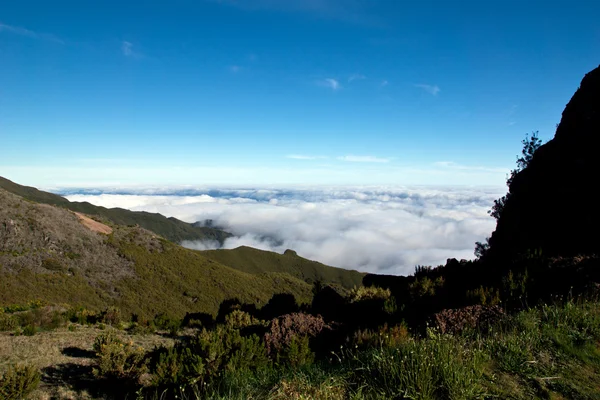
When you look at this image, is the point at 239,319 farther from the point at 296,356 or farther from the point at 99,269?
the point at 99,269

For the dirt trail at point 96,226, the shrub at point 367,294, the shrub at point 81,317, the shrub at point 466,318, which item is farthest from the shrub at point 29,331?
the dirt trail at point 96,226

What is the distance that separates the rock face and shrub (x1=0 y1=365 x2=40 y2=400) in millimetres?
13811

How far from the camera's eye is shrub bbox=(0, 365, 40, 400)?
656 cm

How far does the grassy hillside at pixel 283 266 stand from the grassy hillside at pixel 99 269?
4743 cm

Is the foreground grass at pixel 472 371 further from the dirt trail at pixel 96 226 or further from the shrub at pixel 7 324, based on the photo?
the dirt trail at pixel 96 226

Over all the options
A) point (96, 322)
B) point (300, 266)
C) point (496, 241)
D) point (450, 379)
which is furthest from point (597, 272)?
point (300, 266)

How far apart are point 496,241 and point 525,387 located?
1519 centimetres

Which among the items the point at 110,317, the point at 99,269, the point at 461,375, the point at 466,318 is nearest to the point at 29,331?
the point at 110,317

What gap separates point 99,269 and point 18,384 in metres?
53.2

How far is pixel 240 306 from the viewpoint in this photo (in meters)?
17.8

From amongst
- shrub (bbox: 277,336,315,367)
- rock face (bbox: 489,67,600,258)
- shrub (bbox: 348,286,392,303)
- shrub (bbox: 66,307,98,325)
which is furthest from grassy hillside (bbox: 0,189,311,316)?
rock face (bbox: 489,67,600,258)

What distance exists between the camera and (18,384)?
677cm

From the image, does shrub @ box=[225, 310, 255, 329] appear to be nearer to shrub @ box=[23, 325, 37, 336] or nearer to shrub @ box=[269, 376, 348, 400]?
shrub @ box=[23, 325, 37, 336]

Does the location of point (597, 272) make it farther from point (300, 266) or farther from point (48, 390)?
point (300, 266)
